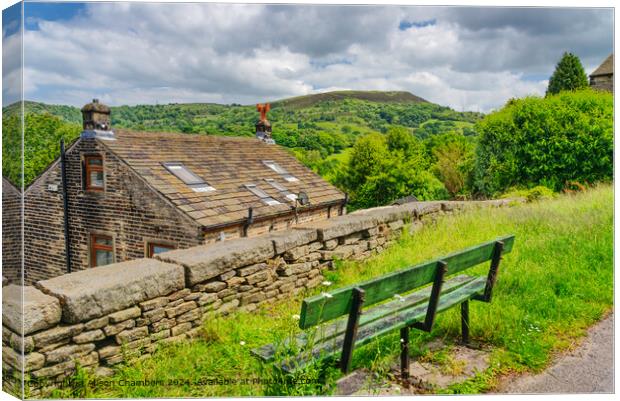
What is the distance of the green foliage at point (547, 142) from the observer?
243 inches

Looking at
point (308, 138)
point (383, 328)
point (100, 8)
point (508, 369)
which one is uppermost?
point (100, 8)

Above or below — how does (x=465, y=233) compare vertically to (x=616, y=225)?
below

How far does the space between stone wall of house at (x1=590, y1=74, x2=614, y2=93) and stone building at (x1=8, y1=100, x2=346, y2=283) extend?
3.75 m

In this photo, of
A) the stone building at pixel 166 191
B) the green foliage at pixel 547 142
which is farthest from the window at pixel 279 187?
the green foliage at pixel 547 142

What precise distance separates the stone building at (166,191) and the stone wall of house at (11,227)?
291cm

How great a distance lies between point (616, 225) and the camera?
432 cm

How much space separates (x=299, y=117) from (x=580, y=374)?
3552 millimetres

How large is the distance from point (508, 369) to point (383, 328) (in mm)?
977

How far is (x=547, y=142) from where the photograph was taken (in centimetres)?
769

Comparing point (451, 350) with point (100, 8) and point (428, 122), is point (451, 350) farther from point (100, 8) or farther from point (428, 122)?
point (100, 8)

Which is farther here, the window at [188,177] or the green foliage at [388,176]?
the green foliage at [388,176]

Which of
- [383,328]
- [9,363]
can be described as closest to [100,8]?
[9,363]

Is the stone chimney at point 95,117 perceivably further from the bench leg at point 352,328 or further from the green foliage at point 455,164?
the green foliage at point 455,164

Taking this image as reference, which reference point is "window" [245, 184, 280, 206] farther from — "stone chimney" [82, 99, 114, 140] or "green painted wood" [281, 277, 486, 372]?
"green painted wood" [281, 277, 486, 372]
